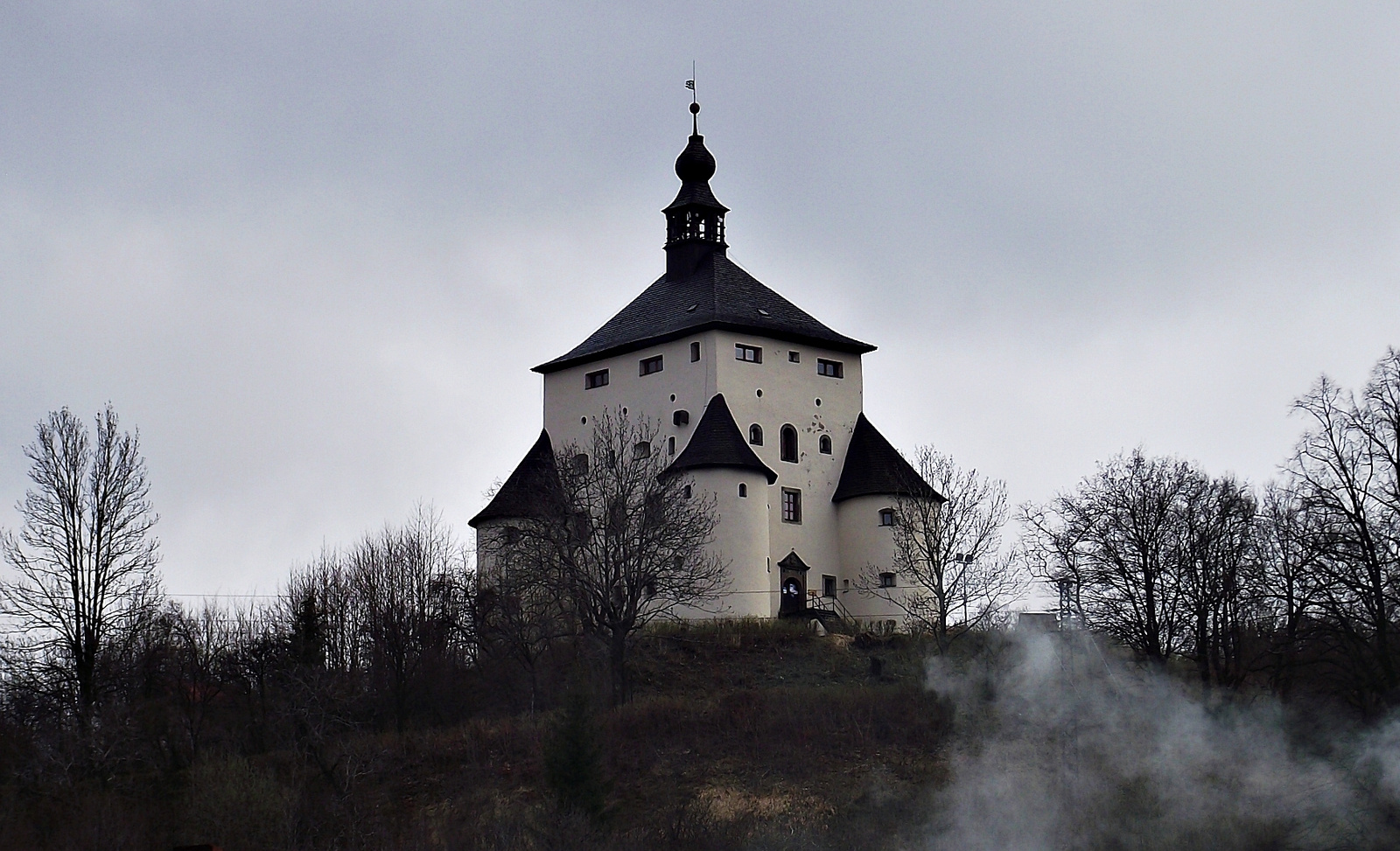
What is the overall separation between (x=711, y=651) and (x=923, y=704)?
9634mm

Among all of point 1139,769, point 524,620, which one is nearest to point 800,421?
point 524,620

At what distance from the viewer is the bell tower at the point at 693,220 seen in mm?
65875

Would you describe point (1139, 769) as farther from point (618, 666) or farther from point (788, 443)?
point (788, 443)

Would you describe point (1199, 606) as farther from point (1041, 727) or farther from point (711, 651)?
point (711, 651)

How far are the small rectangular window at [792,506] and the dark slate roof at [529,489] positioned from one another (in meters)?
8.40

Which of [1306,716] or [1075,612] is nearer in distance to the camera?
[1306,716]

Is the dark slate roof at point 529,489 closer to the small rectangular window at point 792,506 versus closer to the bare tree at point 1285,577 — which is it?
the small rectangular window at point 792,506

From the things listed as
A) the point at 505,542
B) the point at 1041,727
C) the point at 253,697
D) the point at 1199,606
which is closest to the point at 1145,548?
the point at 1199,606

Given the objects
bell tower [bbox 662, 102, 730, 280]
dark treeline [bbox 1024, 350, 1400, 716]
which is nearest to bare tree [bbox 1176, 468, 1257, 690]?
dark treeline [bbox 1024, 350, 1400, 716]

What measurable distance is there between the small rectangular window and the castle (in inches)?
2.2

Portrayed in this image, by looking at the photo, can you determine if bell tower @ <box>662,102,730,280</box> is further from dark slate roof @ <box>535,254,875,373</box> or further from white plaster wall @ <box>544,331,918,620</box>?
white plaster wall @ <box>544,331,918,620</box>

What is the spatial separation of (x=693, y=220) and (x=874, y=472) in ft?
44.6

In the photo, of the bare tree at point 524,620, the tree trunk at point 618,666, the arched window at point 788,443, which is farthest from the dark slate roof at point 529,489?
the arched window at point 788,443

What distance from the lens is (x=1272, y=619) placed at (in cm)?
4584
